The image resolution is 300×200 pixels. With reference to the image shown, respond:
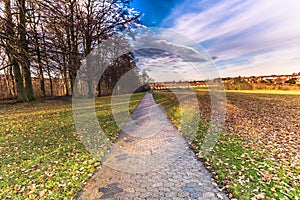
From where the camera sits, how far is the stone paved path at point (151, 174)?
2850mm

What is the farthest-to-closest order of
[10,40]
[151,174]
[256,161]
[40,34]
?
[40,34] < [10,40] < [256,161] < [151,174]

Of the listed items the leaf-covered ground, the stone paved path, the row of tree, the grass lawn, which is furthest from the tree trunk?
the leaf-covered ground

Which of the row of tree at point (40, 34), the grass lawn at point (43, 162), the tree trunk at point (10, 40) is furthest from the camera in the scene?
the row of tree at point (40, 34)

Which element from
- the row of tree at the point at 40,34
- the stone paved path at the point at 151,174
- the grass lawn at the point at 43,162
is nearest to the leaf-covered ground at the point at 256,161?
the stone paved path at the point at 151,174

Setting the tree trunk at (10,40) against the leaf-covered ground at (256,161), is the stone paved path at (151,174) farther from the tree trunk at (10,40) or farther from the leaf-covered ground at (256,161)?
the tree trunk at (10,40)

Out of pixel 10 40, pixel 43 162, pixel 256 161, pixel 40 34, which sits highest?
pixel 40 34

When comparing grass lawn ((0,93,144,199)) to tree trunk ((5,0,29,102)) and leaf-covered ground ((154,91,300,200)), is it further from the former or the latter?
tree trunk ((5,0,29,102))

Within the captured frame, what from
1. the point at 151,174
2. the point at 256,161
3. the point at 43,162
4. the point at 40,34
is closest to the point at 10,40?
the point at 40,34

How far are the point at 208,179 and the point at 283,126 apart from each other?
575 cm

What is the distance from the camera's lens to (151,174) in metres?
3.48

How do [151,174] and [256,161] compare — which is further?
[256,161]

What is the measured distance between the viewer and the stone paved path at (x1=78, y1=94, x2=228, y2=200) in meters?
2.85

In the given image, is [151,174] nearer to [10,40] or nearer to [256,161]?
[256,161]

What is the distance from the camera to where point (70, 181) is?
10.7ft
